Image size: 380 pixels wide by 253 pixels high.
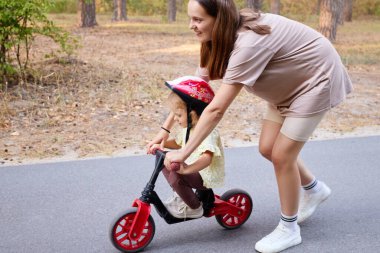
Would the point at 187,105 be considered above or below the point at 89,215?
above

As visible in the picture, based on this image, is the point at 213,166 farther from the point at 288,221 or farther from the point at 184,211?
the point at 288,221

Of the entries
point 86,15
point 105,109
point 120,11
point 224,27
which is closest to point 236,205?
point 224,27

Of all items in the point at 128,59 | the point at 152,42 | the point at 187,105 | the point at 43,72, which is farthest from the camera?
the point at 152,42

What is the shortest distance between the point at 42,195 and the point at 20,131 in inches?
78.8

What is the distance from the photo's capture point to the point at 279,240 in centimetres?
351

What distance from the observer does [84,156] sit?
5602 millimetres

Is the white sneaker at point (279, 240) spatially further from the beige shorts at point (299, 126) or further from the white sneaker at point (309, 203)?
the beige shorts at point (299, 126)

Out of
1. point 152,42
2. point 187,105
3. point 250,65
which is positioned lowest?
point 152,42

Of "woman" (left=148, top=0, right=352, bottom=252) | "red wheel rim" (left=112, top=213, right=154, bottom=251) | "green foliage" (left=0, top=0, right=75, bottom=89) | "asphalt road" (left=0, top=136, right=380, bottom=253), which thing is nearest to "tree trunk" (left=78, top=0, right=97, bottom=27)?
"green foliage" (left=0, top=0, right=75, bottom=89)

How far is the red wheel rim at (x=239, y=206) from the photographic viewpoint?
12.5 ft

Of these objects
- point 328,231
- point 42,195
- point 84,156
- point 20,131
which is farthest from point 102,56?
point 328,231

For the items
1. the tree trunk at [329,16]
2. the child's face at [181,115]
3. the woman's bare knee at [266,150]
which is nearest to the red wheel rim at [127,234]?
the child's face at [181,115]

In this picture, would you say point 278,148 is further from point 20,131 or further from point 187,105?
point 20,131

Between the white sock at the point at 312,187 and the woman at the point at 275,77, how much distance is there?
42 centimetres
